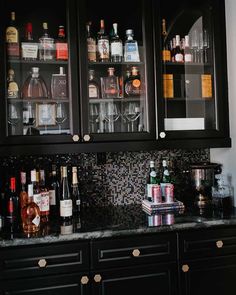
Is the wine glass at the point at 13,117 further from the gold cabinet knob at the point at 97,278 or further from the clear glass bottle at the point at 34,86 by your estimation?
the gold cabinet knob at the point at 97,278

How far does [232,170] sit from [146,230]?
2.70 feet

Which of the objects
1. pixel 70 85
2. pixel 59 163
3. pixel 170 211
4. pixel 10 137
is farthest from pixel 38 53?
pixel 170 211

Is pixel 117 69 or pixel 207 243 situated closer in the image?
pixel 207 243

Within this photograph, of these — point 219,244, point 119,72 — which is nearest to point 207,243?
point 219,244

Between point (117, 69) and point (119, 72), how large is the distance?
0.07ft

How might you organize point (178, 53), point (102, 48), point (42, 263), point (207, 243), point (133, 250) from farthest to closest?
1. point (178, 53)
2. point (102, 48)
3. point (207, 243)
4. point (133, 250)
5. point (42, 263)

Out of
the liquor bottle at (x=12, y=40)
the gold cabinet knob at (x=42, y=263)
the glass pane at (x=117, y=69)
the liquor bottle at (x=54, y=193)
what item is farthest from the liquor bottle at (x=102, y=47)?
the gold cabinet knob at (x=42, y=263)

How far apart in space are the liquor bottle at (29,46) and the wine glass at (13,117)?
309 mm

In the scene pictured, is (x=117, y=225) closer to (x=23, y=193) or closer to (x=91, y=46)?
(x=23, y=193)

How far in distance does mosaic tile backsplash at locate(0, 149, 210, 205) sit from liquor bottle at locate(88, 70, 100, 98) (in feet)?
1.59

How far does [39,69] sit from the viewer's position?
2.06 m

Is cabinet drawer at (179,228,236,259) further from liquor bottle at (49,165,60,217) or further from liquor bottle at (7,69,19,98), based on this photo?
liquor bottle at (7,69,19,98)

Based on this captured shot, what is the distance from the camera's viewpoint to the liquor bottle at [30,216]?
1823 millimetres

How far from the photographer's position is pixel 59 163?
2352 mm
